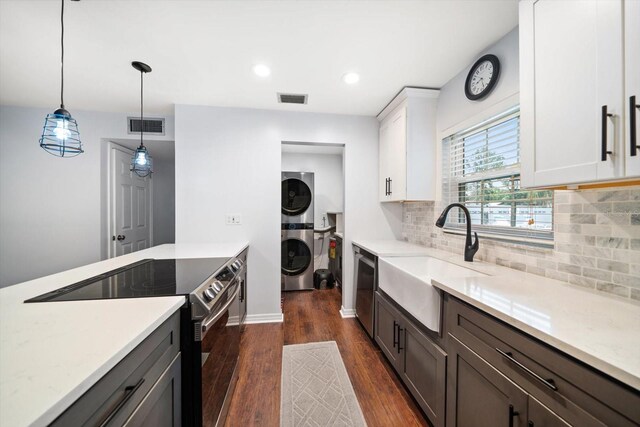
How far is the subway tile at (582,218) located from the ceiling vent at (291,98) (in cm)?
222

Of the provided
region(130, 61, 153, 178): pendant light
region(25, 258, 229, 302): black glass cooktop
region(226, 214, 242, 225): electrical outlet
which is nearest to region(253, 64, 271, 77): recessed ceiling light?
region(130, 61, 153, 178): pendant light

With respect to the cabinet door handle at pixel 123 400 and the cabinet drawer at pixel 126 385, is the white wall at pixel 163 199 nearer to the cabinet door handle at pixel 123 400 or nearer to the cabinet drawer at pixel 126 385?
the cabinet drawer at pixel 126 385

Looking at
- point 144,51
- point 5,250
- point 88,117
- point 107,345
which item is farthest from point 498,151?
point 5,250

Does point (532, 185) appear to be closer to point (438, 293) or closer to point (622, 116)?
point (622, 116)

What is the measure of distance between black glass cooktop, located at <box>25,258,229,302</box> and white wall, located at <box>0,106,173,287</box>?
79.9 inches

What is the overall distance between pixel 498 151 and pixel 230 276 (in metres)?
2.06

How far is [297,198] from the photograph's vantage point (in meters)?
3.74

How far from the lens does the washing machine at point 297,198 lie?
12.2ft

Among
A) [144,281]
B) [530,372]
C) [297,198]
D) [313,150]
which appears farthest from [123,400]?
[313,150]

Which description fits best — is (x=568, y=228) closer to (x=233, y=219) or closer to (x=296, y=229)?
(x=233, y=219)

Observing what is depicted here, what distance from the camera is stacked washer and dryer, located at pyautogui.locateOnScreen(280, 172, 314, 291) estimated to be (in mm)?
3709

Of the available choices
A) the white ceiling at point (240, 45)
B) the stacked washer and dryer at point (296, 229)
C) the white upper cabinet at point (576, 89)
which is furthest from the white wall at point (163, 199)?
the white upper cabinet at point (576, 89)

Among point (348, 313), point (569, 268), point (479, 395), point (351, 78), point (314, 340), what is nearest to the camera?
point (479, 395)

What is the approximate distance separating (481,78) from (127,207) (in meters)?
4.24
